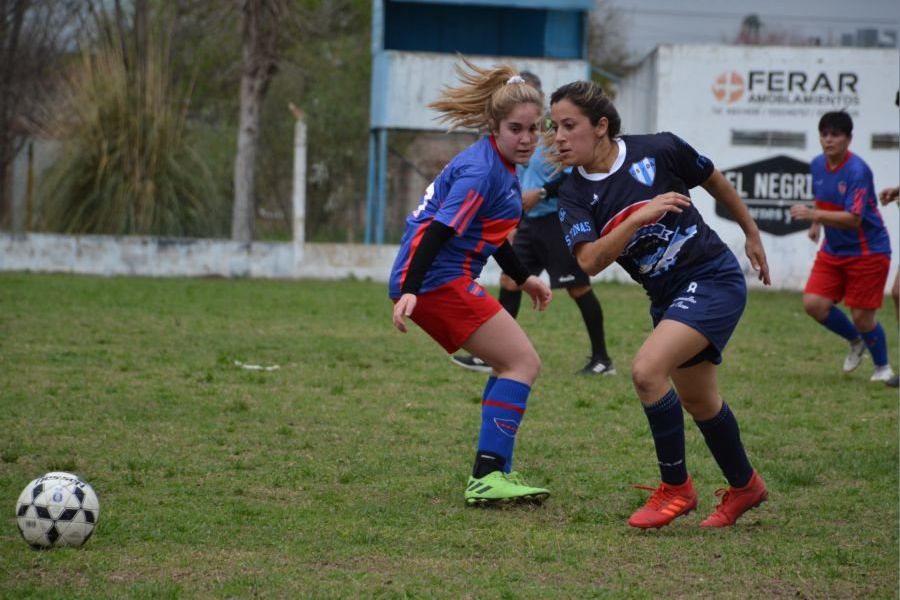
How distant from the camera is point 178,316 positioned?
1271 centimetres

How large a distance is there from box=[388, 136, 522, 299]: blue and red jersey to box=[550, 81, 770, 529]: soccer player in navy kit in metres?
0.42

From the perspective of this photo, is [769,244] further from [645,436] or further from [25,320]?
[645,436]

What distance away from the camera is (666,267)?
4820mm

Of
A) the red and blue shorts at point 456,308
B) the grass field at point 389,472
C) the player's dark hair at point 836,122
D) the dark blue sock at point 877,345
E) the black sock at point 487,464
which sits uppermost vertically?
the player's dark hair at point 836,122

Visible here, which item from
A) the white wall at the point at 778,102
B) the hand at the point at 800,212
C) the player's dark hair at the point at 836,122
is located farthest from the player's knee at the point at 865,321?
the white wall at the point at 778,102

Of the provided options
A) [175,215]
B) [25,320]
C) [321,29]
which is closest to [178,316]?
[25,320]

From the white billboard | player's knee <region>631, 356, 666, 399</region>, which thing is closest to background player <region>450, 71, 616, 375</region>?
player's knee <region>631, 356, 666, 399</region>

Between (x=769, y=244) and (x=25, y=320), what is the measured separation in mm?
11803

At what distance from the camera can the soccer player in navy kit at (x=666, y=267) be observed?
15.3 ft

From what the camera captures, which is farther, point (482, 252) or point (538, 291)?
point (538, 291)

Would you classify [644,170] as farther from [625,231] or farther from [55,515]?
[55,515]

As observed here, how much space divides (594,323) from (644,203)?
4.71 metres

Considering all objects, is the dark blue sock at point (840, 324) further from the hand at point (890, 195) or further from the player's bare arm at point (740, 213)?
the player's bare arm at point (740, 213)

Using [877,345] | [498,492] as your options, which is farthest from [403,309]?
[877,345]
